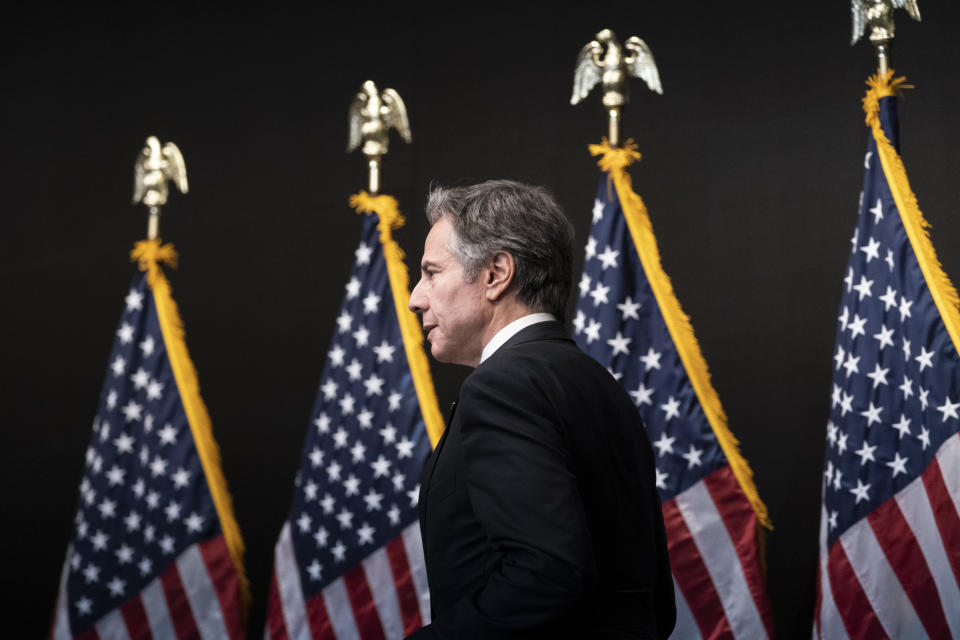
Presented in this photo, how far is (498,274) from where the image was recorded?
1.26m

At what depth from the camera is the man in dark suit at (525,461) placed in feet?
3.25

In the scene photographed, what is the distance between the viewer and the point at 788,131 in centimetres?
314

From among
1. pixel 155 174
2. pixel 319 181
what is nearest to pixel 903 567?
pixel 319 181

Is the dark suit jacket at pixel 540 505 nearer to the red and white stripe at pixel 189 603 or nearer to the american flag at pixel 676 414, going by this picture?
the american flag at pixel 676 414

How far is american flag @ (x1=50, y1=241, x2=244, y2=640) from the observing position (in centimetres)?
310

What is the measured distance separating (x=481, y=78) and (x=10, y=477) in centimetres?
223

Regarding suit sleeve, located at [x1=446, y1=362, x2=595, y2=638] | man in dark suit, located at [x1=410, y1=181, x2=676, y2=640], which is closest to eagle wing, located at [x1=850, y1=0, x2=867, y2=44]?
man in dark suit, located at [x1=410, y1=181, x2=676, y2=640]

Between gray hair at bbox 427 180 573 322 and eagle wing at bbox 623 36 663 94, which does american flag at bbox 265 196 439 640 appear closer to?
eagle wing at bbox 623 36 663 94

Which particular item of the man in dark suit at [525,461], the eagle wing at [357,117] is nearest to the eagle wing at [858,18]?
the eagle wing at [357,117]

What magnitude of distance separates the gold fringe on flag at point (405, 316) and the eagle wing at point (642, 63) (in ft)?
2.64

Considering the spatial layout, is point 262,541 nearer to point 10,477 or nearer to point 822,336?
point 10,477

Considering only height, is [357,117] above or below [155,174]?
above

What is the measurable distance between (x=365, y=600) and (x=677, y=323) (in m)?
1.19

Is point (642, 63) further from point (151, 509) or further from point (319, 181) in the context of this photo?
point (151, 509)
